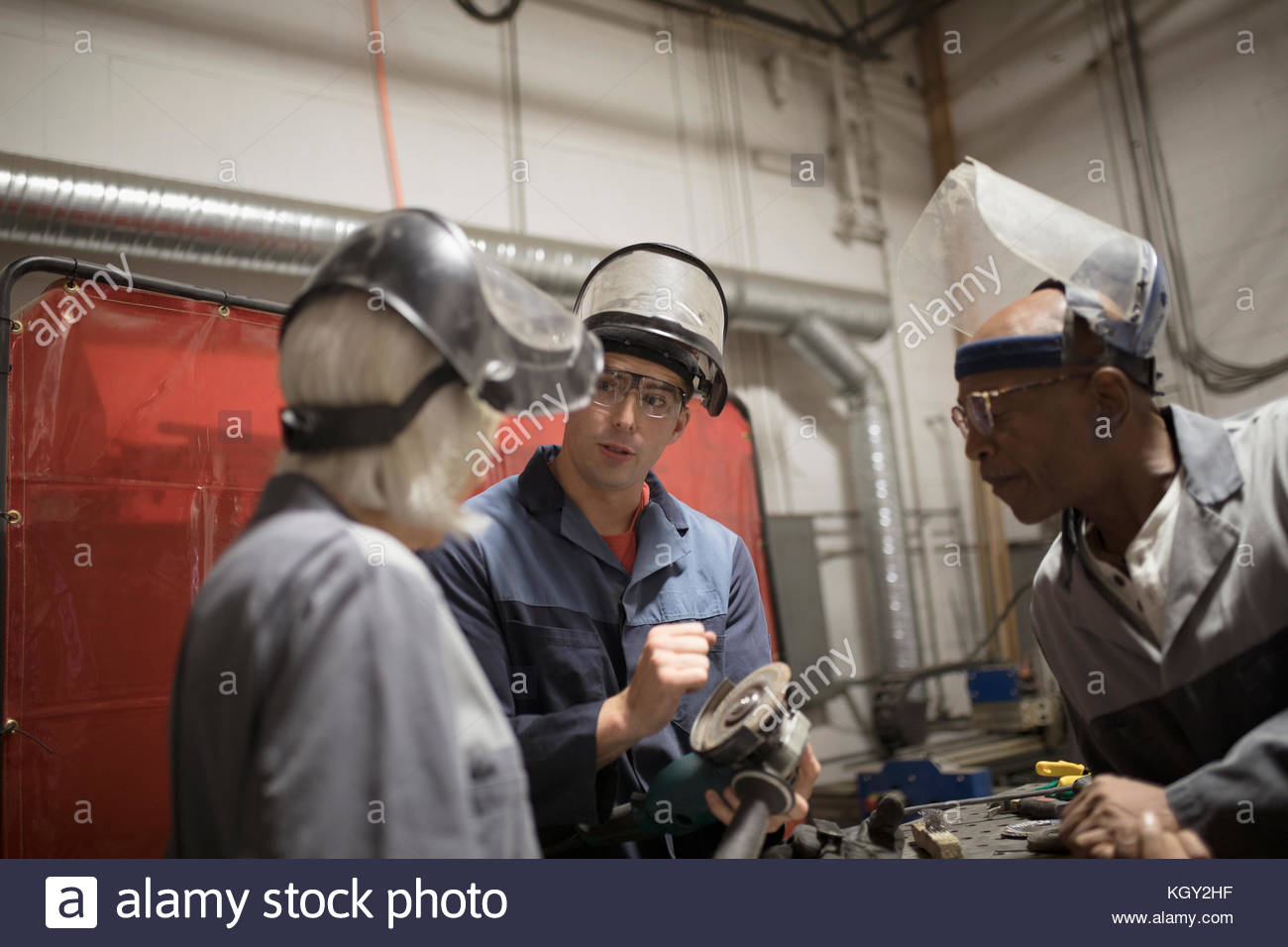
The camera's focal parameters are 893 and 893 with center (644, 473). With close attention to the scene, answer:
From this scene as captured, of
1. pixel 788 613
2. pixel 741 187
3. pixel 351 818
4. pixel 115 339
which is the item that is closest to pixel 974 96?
pixel 741 187

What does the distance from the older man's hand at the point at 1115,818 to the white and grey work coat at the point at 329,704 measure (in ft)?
2.69

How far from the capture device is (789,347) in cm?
466

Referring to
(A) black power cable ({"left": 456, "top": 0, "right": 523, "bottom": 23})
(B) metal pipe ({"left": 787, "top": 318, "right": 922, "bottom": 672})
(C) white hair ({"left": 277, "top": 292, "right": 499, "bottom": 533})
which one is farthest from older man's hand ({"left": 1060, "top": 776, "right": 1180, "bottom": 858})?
(A) black power cable ({"left": 456, "top": 0, "right": 523, "bottom": 23})

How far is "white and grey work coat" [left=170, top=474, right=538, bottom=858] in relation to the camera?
2.38 ft

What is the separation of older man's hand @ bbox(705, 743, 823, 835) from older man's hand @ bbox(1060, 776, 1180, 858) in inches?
13.7

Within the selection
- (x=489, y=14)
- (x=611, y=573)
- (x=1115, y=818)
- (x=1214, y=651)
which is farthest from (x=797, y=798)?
(x=489, y=14)

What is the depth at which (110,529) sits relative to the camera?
2127 millimetres

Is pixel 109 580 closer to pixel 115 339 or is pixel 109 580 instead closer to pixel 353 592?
pixel 115 339

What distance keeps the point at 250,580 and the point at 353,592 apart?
9 cm

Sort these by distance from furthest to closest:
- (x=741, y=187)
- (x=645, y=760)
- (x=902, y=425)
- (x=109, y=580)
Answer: (x=902, y=425) → (x=741, y=187) → (x=109, y=580) → (x=645, y=760)

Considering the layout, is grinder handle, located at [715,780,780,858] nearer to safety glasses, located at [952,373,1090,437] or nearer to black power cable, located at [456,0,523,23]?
safety glasses, located at [952,373,1090,437]

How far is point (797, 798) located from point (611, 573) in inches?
20.2

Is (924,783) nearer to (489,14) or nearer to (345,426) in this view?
(345,426)
